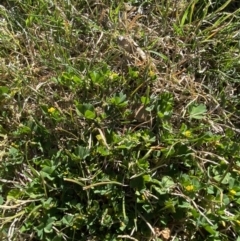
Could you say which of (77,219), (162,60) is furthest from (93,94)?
(77,219)

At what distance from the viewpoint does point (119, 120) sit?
2.19 metres

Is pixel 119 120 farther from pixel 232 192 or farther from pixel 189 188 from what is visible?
pixel 232 192

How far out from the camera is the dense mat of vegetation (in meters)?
2.07

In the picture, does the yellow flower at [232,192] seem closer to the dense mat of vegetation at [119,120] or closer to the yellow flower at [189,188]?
the dense mat of vegetation at [119,120]

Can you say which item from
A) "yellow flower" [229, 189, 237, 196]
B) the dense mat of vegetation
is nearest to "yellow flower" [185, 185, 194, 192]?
the dense mat of vegetation

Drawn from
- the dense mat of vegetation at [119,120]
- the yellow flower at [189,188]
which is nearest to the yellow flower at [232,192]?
the dense mat of vegetation at [119,120]

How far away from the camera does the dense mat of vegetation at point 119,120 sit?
6.81 feet

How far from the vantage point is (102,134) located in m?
2.13

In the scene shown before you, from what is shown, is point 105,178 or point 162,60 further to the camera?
point 162,60

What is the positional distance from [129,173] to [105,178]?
9 cm

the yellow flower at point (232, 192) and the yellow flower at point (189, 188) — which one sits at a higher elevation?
the yellow flower at point (232, 192)

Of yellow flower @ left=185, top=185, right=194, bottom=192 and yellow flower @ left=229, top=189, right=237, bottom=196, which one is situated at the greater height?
yellow flower @ left=229, top=189, right=237, bottom=196

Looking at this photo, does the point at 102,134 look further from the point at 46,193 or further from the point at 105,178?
the point at 46,193

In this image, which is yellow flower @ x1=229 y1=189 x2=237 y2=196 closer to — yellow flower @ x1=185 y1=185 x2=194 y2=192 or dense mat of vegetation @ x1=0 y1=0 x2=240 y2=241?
dense mat of vegetation @ x1=0 y1=0 x2=240 y2=241
